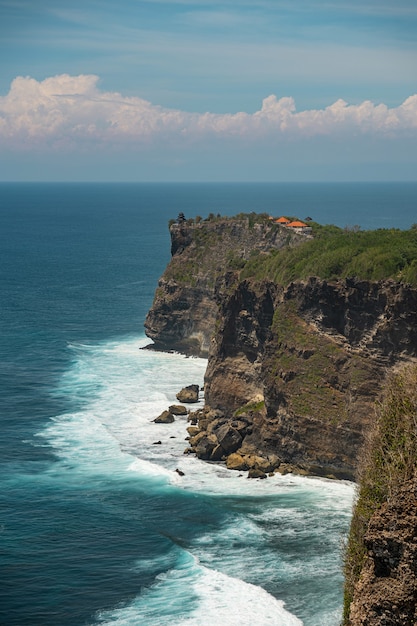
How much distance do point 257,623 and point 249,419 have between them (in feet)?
119

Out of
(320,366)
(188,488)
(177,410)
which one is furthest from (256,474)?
(177,410)

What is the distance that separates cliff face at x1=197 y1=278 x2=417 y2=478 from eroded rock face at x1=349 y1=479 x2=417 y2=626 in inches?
1884

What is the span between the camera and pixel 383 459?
1564 inches

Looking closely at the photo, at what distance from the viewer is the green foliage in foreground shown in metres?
81.8

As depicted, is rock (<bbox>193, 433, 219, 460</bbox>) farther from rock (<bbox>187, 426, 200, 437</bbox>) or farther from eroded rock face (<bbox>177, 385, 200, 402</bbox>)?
eroded rock face (<bbox>177, 385, 200, 402</bbox>)

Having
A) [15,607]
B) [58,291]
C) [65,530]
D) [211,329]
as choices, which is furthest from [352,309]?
[58,291]

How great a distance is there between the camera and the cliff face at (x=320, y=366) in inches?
3113

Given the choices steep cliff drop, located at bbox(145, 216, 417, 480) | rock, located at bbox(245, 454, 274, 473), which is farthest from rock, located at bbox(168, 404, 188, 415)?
rock, located at bbox(245, 454, 274, 473)

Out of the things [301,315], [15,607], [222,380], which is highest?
[301,315]

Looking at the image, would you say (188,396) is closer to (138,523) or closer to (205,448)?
(205,448)

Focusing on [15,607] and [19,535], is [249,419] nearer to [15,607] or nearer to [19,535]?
[19,535]

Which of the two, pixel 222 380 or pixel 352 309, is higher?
pixel 352 309

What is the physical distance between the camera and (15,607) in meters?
57.6

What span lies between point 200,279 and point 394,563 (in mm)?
107864
